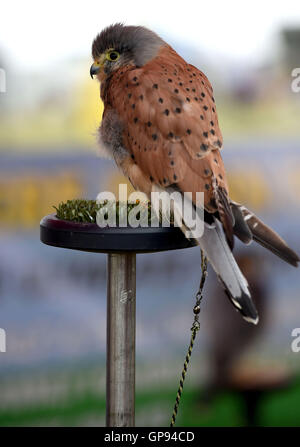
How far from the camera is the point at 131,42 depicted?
58.5 inches

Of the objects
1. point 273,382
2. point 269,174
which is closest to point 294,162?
point 269,174

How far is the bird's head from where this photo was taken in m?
1.49

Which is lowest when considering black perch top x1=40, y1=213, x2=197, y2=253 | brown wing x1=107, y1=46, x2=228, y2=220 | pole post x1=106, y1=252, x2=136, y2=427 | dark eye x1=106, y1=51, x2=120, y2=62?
pole post x1=106, y1=252, x2=136, y2=427

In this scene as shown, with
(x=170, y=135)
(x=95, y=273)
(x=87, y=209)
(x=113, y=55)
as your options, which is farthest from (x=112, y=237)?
(x=95, y=273)

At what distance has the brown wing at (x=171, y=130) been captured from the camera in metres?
1.38

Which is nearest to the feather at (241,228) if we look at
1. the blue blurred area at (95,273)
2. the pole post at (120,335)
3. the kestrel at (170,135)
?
the kestrel at (170,135)

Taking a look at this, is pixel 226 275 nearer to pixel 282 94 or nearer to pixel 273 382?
pixel 282 94

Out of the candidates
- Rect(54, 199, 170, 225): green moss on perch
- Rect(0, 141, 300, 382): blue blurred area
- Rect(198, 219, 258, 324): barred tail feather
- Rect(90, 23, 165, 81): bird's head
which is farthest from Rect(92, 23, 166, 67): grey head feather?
Rect(0, 141, 300, 382): blue blurred area

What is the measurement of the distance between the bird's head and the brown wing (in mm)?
50

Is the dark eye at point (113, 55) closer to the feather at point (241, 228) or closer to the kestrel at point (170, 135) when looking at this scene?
the kestrel at point (170, 135)

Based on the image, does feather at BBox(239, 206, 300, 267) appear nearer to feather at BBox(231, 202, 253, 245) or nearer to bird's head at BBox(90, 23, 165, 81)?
feather at BBox(231, 202, 253, 245)

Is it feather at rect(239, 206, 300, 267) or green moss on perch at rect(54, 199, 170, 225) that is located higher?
green moss on perch at rect(54, 199, 170, 225)

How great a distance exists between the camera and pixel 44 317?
2.31 meters

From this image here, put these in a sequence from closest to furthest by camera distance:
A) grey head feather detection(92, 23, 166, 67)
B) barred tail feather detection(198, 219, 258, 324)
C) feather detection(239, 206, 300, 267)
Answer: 1. barred tail feather detection(198, 219, 258, 324)
2. feather detection(239, 206, 300, 267)
3. grey head feather detection(92, 23, 166, 67)
